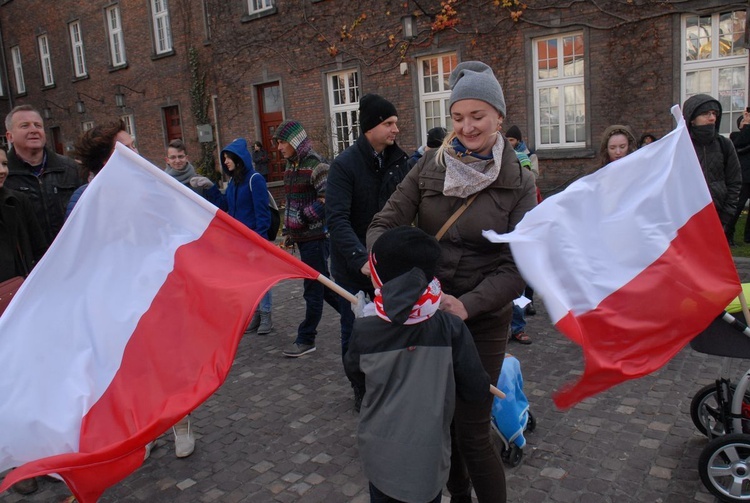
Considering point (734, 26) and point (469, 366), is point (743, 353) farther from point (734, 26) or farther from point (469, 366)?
point (734, 26)

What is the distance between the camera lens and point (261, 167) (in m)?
17.5

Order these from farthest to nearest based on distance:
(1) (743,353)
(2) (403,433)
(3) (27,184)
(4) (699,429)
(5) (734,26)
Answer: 1. (5) (734,26)
2. (3) (27,184)
3. (4) (699,429)
4. (1) (743,353)
5. (2) (403,433)

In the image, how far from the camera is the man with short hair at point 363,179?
368 centimetres

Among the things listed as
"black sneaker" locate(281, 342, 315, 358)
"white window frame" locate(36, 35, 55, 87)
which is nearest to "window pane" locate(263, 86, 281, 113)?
"white window frame" locate(36, 35, 55, 87)

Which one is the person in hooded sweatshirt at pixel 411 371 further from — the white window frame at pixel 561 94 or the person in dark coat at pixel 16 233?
the white window frame at pixel 561 94

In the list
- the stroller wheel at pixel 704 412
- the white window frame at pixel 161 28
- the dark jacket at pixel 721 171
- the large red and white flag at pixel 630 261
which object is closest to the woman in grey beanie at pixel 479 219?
the large red and white flag at pixel 630 261

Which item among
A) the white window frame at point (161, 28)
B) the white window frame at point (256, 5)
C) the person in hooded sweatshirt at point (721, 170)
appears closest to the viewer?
the person in hooded sweatshirt at point (721, 170)

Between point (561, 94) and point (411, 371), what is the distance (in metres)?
12.0

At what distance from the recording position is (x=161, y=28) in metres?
21.0

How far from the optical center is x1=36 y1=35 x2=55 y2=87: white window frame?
26.6 metres

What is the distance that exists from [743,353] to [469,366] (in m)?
1.51

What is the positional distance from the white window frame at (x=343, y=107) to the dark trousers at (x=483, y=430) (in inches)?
559

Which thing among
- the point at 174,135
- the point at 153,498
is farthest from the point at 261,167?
the point at 153,498

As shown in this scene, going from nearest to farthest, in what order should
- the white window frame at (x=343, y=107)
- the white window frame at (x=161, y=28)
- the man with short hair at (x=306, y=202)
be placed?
the man with short hair at (x=306, y=202) < the white window frame at (x=343, y=107) < the white window frame at (x=161, y=28)
